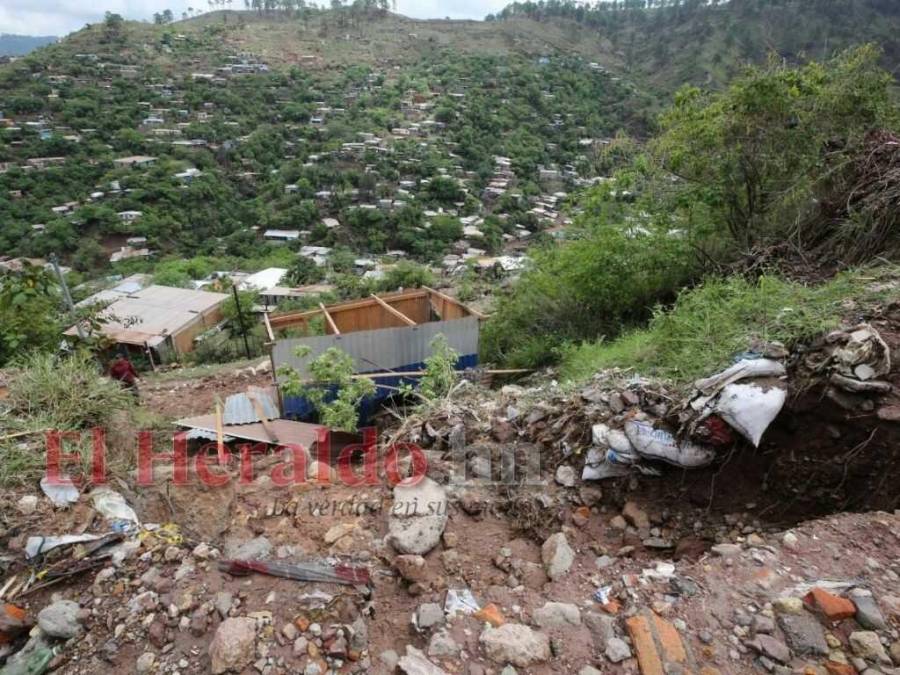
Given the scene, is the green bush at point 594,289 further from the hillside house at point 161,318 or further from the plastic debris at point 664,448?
the hillside house at point 161,318

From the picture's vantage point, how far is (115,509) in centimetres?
269

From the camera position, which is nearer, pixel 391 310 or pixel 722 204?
pixel 722 204

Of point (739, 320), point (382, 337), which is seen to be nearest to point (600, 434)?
point (739, 320)

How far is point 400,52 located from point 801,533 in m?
69.6

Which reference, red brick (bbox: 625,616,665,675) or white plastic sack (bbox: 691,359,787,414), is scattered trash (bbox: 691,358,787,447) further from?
red brick (bbox: 625,616,665,675)

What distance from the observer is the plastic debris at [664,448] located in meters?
2.51

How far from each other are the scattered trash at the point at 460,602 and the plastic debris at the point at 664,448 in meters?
1.20

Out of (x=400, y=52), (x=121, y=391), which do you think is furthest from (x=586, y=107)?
(x=121, y=391)

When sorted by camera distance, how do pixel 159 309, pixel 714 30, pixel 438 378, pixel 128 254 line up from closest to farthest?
pixel 438 378
pixel 159 309
pixel 128 254
pixel 714 30

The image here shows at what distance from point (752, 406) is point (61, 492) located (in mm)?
3765

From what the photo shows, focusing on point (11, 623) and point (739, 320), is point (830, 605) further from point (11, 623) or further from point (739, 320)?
point (11, 623)

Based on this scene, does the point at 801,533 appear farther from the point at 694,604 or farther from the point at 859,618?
the point at 694,604

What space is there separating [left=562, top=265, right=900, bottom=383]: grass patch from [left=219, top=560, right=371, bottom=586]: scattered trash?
2.19 metres

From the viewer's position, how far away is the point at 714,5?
53719 mm
